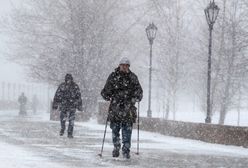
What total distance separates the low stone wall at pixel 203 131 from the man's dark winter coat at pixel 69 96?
3606 mm

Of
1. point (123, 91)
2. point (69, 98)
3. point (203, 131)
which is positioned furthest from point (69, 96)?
point (123, 91)

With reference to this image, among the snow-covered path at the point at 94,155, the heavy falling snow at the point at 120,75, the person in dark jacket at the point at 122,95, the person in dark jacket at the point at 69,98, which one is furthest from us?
the person in dark jacket at the point at 69,98

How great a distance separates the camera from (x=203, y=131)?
1792 centimetres

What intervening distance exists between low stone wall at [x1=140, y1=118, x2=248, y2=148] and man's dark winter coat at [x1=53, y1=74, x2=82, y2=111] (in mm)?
3606

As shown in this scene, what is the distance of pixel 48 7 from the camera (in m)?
37.2

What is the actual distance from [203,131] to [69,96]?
4.17m

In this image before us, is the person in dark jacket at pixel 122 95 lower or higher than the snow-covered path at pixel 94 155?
higher

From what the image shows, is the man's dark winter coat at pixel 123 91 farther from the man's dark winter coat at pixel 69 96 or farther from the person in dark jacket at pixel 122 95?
the man's dark winter coat at pixel 69 96

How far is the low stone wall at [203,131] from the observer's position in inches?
632

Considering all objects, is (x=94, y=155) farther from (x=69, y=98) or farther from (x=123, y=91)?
(x=69, y=98)

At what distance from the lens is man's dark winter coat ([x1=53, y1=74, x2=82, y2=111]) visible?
58.6 feet

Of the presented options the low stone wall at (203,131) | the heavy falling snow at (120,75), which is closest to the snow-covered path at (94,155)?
the heavy falling snow at (120,75)

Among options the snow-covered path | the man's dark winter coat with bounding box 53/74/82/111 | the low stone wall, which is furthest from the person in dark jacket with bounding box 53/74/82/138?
the low stone wall

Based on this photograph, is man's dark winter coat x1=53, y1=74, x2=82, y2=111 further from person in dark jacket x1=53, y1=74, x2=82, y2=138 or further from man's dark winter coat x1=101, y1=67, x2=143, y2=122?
man's dark winter coat x1=101, y1=67, x2=143, y2=122
